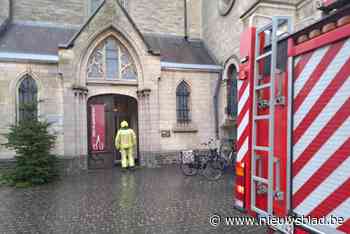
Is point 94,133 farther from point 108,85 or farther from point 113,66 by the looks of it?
point 113,66

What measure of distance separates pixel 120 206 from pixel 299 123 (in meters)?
4.67

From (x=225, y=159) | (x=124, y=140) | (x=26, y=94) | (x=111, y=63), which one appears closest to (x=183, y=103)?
(x=124, y=140)

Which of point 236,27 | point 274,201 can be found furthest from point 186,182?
point 236,27

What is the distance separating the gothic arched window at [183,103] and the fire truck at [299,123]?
9211 millimetres

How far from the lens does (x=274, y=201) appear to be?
2.44m

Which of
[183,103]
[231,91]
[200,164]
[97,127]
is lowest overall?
[200,164]

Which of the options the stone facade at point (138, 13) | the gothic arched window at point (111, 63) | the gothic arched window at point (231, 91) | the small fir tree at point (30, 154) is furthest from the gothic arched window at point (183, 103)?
the small fir tree at point (30, 154)

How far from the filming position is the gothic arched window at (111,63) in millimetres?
11258

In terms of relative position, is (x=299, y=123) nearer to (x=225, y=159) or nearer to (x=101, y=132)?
→ (x=225, y=159)

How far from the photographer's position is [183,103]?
12.2 metres

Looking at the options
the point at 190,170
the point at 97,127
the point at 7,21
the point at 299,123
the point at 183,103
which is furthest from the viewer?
the point at 183,103

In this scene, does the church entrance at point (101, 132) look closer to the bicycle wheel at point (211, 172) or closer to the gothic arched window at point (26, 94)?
the gothic arched window at point (26, 94)

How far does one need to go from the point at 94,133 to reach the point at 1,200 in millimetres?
4929

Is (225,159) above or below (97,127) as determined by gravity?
below
